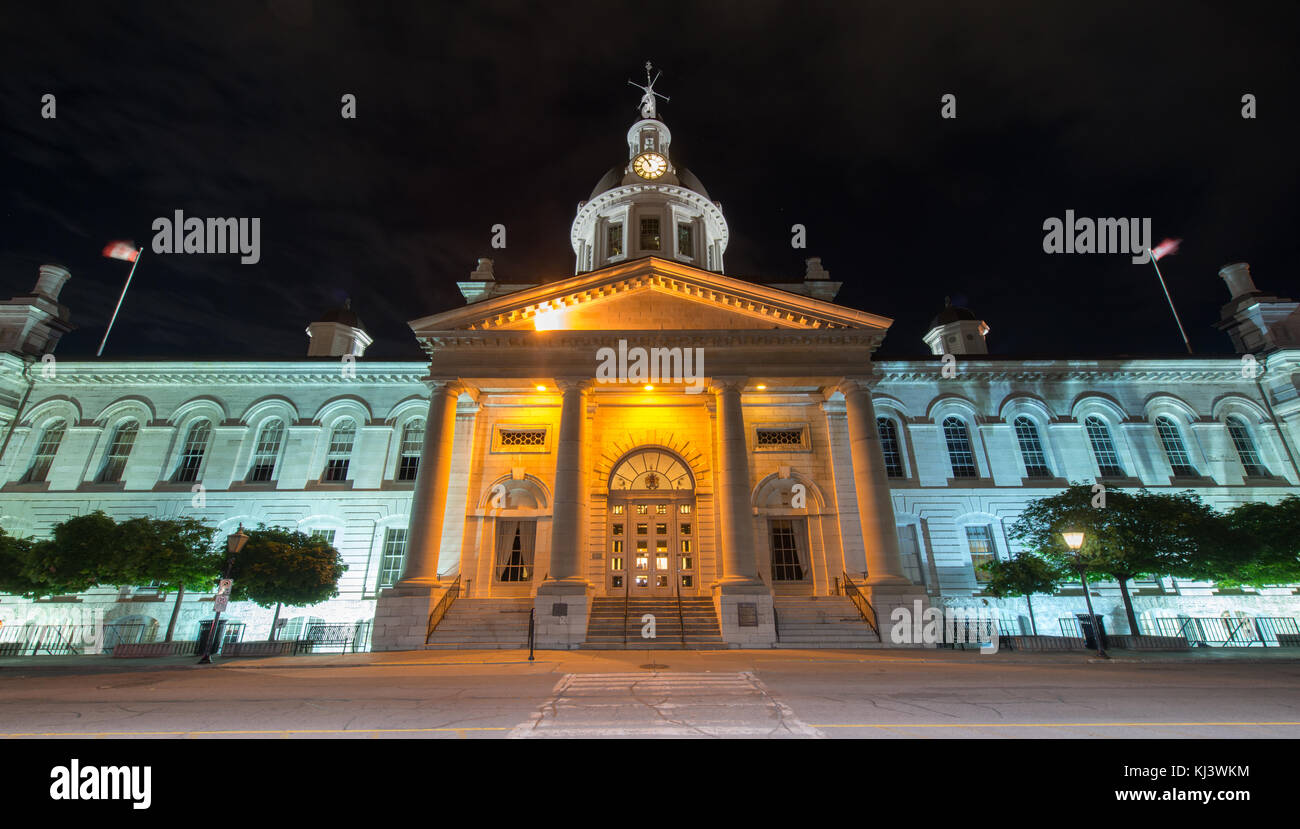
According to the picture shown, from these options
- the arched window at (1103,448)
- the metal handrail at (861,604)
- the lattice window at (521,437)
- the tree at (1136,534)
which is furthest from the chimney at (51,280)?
the arched window at (1103,448)

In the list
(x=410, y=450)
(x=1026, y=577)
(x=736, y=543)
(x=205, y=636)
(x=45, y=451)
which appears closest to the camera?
(x=205, y=636)

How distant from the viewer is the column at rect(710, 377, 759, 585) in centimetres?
1795

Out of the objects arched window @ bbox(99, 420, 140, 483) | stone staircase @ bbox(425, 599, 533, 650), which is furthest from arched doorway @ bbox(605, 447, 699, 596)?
arched window @ bbox(99, 420, 140, 483)

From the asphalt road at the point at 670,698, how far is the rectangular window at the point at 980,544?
8.98 m

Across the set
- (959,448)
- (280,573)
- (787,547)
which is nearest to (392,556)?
(280,573)

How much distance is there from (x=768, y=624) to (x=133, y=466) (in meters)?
28.8

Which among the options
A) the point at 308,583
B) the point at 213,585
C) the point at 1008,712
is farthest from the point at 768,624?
the point at 213,585

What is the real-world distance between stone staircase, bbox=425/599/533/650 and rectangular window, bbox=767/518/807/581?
10.0 m

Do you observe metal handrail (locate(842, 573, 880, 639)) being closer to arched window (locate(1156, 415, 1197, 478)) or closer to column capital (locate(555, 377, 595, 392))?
column capital (locate(555, 377, 595, 392))

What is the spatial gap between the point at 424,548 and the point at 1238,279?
138 feet

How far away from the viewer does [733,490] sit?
61.8 ft

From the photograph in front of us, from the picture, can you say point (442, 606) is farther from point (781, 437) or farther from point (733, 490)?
point (781, 437)

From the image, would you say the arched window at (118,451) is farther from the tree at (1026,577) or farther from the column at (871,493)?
the tree at (1026,577)

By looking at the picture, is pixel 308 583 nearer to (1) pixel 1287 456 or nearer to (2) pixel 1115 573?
(2) pixel 1115 573
